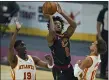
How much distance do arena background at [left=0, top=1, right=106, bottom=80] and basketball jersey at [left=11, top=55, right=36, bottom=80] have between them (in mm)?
4766

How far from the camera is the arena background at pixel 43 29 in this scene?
1283 cm

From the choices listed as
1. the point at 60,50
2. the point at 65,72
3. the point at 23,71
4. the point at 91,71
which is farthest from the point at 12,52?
the point at 91,71

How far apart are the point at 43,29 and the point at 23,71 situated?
6891 mm

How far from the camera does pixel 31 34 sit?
14.3m

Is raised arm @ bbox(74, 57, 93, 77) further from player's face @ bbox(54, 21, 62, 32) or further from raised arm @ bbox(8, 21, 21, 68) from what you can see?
raised arm @ bbox(8, 21, 21, 68)

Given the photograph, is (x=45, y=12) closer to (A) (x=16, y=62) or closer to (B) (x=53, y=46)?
(B) (x=53, y=46)

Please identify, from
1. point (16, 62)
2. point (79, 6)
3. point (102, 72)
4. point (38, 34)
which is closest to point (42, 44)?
point (38, 34)

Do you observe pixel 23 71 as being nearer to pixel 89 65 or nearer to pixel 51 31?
pixel 51 31

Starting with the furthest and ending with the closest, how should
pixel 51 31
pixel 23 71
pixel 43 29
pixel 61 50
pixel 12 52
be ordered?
pixel 43 29 < pixel 23 71 < pixel 12 52 < pixel 61 50 < pixel 51 31

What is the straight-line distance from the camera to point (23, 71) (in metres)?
6.97

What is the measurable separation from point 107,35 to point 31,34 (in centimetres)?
415

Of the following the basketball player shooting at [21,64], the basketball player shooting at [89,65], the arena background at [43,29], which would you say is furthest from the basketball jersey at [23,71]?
the arena background at [43,29]

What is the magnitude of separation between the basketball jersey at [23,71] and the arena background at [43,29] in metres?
4.77

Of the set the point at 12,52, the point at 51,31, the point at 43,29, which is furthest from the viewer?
the point at 43,29
